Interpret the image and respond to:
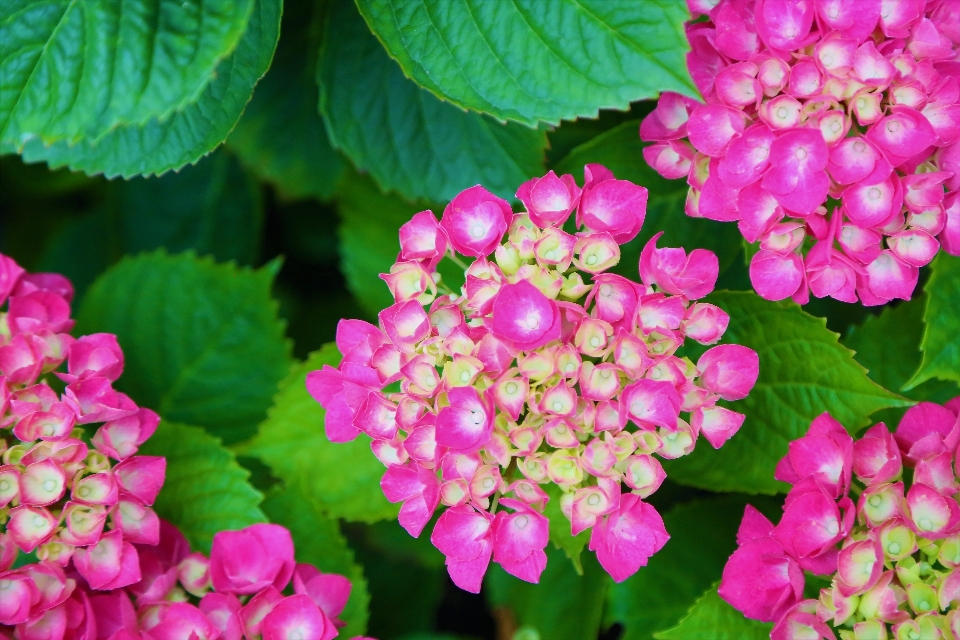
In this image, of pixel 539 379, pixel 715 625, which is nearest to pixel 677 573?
pixel 715 625

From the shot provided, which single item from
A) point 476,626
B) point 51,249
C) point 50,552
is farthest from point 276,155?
point 476,626

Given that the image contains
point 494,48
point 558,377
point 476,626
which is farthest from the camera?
point 476,626

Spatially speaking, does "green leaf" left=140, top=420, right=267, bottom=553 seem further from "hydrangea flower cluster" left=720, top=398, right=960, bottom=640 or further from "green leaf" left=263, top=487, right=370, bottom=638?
"hydrangea flower cluster" left=720, top=398, right=960, bottom=640

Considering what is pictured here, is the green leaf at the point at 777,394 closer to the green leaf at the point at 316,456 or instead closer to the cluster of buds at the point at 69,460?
the green leaf at the point at 316,456

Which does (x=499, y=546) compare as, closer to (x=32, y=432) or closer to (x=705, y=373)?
(x=705, y=373)

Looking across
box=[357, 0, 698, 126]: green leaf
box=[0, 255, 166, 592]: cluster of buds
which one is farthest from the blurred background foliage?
box=[0, 255, 166, 592]: cluster of buds
